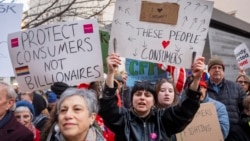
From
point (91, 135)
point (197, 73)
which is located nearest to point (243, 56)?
point (197, 73)

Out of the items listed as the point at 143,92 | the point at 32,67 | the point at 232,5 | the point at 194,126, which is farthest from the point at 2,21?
the point at 232,5

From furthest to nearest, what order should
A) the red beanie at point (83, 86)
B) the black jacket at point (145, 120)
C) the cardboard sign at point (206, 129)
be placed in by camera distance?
the cardboard sign at point (206, 129), the red beanie at point (83, 86), the black jacket at point (145, 120)

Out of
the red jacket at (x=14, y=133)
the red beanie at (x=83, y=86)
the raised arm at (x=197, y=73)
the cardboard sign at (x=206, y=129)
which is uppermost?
the raised arm at (x=197, y=73)

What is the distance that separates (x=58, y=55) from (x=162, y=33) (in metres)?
0.91

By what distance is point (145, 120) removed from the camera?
2.90 meters

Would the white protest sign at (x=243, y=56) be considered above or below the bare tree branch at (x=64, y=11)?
below

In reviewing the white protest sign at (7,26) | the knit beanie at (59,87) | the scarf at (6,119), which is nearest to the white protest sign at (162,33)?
the knit beanie at (59,87)

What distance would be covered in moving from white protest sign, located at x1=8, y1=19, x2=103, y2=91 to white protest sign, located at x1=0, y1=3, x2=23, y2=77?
448 millimetres

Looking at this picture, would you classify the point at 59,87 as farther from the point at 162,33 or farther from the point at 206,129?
the point at 206,129

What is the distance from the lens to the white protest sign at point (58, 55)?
10.4 feet

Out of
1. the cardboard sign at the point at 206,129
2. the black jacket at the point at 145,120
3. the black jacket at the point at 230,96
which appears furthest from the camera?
the black jacket at the point at 230,96

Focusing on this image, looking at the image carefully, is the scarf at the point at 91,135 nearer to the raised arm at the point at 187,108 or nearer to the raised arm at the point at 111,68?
the raised arm at the point at 111,68

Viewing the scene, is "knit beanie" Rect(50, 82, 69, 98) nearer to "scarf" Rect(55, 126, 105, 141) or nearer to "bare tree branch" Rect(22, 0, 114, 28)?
"scarf" Rect(55, 126, 105, 141)

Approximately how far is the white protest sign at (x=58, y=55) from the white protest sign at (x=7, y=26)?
448 millimetres
